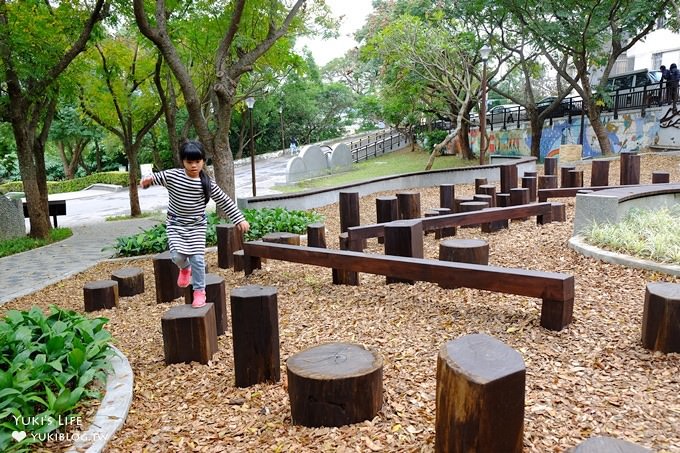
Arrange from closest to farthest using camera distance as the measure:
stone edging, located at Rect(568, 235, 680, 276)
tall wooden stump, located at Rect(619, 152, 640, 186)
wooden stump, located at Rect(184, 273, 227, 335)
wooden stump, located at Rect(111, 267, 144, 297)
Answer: wooden stump, located at Rect(184, 273, 227, 335) < stone edging, located at Rect(568, 235, 680, 276) < wooden stump, located at Rect(111, 267, 144, 297) < tall wooden stump, located at Rect(619, 152, 640, 186)

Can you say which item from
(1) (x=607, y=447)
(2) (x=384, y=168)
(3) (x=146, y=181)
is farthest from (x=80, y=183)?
(1) (x=607, y=447)

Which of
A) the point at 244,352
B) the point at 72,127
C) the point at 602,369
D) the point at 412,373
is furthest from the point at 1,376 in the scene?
the point at 72,127

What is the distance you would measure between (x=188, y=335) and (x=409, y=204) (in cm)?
510

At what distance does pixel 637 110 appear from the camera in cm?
1986

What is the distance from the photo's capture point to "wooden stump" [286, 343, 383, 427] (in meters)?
2.63

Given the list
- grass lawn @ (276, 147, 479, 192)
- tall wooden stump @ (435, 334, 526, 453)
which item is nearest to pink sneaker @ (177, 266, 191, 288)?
tall wooden stump @ (435, 334, 526, 453)

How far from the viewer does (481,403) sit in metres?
2.00

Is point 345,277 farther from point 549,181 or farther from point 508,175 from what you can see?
point 549,181

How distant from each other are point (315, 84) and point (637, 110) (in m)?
23.4

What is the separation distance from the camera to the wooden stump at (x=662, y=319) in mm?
3311

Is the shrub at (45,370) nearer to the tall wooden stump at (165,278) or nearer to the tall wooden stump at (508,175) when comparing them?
the tall wooden stump at (165,278)

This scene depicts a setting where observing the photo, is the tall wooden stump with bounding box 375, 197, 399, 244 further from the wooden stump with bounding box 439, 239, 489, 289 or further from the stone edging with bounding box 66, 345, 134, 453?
the stone edging with bounding box 66, 345, 134, 453

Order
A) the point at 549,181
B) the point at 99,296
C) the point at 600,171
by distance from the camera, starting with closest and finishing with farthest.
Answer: the point at 99,296 → the point at 549,181 → the point at 600,171

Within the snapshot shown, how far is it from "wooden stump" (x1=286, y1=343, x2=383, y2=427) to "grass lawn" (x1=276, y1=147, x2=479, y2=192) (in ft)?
56.1
